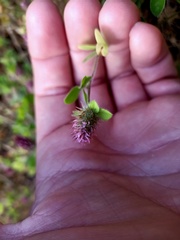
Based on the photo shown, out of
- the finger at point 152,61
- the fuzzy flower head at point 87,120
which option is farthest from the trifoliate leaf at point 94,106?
the finger at point 152,61

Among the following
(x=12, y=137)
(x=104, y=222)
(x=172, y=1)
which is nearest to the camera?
(x=104, y=222)

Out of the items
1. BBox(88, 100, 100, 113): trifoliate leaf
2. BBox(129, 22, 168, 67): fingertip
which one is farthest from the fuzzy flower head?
BBox(129, 22, 168, 67): fingertip

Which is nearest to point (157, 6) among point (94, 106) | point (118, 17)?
point (118, 17)

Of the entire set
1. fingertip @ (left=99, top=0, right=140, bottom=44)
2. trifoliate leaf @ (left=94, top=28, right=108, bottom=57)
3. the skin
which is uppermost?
fingertip @ (left=99, top=0, right=140, bottom=44)

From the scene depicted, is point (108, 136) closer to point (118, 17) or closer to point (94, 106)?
point (94, 106)

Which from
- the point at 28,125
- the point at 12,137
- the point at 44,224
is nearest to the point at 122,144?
the point at 44,224

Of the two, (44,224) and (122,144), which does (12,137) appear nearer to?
(122,144)

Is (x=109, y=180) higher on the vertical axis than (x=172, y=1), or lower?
lower

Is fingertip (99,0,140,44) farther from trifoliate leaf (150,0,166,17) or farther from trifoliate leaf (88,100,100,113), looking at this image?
trifoliate leaf (88,100,100,113)
